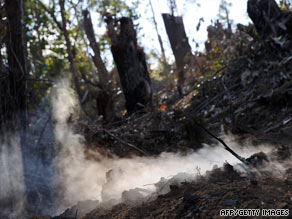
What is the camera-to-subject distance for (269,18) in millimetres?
4848

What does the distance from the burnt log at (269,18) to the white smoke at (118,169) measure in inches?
87.1

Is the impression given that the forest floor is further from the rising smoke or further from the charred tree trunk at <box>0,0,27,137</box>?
the charred tree trunk at <box>0,0,27,137</box>

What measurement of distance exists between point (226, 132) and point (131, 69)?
273cm

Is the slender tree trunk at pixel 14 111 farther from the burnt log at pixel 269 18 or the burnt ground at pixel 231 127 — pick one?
the burnt log at pixel 269 18

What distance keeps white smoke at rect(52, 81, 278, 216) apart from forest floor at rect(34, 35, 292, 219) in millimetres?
169

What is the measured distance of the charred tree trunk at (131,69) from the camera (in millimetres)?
5660

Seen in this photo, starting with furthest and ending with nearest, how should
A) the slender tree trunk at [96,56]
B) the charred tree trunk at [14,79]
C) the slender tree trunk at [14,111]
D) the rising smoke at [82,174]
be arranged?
the slender tree trunk at [96,56], the charred tree trunk at [14,79], the slender tree trunk at [14,111], the rising smoke at [82,174]

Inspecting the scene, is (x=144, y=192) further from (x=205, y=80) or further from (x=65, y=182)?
(x=205, y=80)

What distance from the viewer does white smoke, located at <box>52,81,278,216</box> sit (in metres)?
2.44

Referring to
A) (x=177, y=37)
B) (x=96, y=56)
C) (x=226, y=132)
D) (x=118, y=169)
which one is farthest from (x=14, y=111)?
(x=96, y=56)

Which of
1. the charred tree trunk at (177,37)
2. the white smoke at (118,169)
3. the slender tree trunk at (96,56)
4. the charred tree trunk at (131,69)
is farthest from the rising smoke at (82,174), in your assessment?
the slender tree trunk at (96,56)

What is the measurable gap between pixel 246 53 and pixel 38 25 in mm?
8193

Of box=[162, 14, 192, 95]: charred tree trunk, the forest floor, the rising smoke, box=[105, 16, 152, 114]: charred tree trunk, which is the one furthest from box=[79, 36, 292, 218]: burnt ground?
box=[162, 14, 192, 95]: charred tree trunk

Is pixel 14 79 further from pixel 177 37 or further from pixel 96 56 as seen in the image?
pixel 96 56
